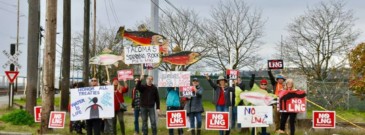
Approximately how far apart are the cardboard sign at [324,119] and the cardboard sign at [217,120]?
2212 mm

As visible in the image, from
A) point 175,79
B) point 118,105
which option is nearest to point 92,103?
point 118,105

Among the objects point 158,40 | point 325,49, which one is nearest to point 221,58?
point 325,49

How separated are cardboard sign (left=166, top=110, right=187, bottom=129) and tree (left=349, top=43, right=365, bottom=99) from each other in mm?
16417

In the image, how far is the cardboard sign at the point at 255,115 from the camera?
45.1 ft

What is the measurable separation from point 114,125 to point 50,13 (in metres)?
3.86

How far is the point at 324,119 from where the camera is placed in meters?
14.2

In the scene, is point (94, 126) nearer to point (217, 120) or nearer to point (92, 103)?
point (92, 103)

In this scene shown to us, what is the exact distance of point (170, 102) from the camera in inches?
609

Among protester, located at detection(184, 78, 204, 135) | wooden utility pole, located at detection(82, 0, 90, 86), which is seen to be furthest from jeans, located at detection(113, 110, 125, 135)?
wooden utility pole, located at detection(82, 0, 90, 86)

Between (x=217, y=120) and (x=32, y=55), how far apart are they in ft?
33.7

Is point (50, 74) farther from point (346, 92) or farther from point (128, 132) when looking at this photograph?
point (346, 92)

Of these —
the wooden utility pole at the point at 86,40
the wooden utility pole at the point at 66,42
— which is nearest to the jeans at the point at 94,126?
the wooden utility pole at the point at 66,42

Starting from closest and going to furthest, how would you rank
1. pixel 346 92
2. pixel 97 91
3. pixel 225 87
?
pixel 97 91
pixel 225 87
pixel 346 92

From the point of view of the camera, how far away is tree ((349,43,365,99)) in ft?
93.9
